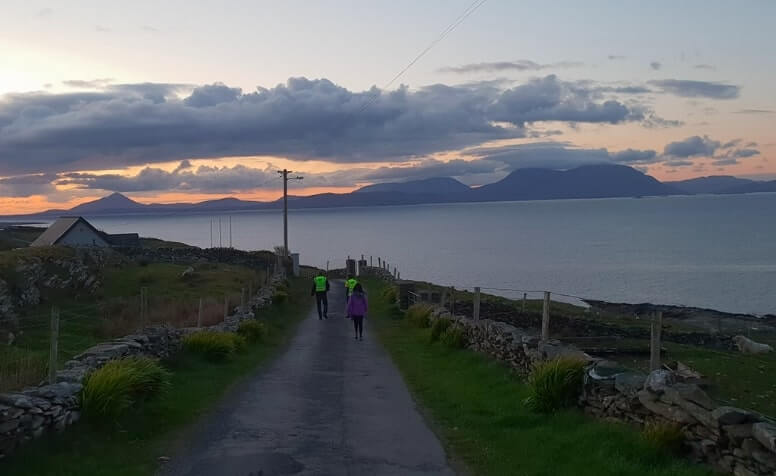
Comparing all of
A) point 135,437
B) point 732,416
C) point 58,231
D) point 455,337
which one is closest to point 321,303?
point 455,337

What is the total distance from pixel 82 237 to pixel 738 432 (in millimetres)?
69683

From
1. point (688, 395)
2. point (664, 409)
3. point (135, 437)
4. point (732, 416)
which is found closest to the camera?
point (732, 416)

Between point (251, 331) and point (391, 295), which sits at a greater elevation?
point (251, 331)

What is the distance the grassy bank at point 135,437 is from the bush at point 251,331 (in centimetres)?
515

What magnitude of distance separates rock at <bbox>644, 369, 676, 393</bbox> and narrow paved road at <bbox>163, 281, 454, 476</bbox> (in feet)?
8.30

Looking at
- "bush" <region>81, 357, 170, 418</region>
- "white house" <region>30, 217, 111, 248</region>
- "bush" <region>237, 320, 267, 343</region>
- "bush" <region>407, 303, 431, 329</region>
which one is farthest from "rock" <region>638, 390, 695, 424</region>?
"white house" <region>30, 217, 111, 248</region>

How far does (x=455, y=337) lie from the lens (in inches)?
781

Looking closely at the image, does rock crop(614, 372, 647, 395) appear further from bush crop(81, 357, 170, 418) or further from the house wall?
the house wall

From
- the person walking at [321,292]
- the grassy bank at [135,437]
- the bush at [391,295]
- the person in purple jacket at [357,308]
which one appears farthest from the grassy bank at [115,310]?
the bush at [391,295]

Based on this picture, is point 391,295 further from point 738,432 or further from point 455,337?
point 738,432

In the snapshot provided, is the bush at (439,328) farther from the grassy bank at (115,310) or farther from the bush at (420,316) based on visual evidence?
the grassy bank at (115,310)

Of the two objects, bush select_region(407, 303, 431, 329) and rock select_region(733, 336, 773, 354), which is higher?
bush select_region(407, 303, 431, 329)

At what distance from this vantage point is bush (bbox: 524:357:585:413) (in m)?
11.1

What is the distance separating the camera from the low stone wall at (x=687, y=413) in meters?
7.28
